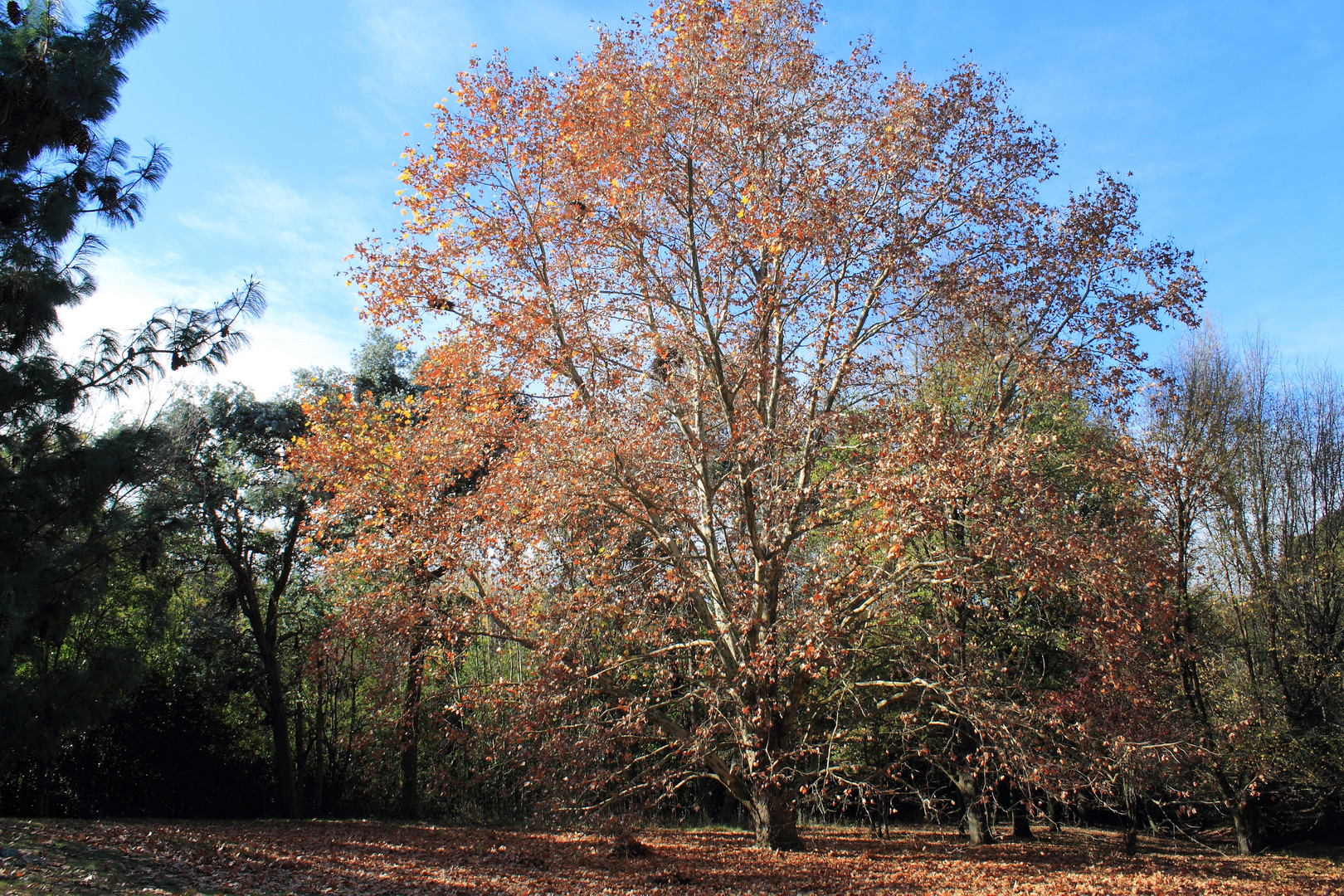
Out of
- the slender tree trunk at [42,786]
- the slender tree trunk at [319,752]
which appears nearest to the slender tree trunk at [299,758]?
the slender tree trunk at [319,752]

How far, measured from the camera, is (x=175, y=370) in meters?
8.16

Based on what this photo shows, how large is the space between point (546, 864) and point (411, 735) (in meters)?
2.54

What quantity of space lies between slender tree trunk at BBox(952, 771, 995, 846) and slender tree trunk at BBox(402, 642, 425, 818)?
877 centimetres

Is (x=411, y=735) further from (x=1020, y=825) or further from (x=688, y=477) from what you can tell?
(x=1020, y=825)

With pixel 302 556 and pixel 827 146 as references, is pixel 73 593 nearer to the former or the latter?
pixel 302 556

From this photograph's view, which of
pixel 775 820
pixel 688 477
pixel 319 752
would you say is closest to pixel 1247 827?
pixel 775 820

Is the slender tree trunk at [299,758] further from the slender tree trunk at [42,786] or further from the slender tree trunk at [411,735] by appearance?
the slender tree trunk at [42,786]

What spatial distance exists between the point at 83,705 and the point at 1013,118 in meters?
13.7

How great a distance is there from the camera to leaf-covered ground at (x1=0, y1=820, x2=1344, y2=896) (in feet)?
22.4

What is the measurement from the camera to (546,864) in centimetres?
942

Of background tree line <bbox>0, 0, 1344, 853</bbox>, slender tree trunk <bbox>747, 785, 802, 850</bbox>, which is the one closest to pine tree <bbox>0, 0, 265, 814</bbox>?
background tree line <bbox>0, 0, 1344, 853</bbox>

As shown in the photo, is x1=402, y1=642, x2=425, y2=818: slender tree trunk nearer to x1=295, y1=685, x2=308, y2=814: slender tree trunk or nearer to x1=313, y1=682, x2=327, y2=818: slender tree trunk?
x1=313, y1=682, x2=327, y2=818: slender tree trunk

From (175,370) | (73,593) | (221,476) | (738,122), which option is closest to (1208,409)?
(738,122)

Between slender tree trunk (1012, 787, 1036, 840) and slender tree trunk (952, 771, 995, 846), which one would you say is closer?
slender tree trunk (952, 771, 995, 846)
